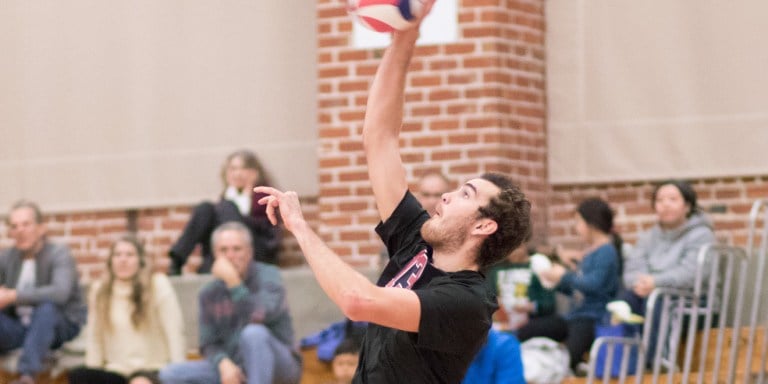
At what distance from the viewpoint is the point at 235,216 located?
8281 millimetres

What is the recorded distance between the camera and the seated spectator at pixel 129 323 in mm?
7832

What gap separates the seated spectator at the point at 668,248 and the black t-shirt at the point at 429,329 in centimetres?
336

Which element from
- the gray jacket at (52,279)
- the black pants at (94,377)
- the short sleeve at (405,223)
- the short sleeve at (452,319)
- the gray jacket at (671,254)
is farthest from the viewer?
the gray jacket at (52,279)

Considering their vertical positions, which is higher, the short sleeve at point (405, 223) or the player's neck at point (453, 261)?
the short sleeve at point (405, 223)

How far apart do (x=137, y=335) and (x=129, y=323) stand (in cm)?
8

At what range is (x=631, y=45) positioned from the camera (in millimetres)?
8312

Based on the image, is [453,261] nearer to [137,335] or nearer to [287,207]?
[287,207]

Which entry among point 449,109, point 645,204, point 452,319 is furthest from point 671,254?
point 452,319

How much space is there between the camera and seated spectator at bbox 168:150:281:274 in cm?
834

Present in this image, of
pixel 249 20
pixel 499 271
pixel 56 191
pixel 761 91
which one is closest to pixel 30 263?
pixel 56 191

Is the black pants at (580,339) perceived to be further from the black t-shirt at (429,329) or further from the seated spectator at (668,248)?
the black t-shirt at (429,329)

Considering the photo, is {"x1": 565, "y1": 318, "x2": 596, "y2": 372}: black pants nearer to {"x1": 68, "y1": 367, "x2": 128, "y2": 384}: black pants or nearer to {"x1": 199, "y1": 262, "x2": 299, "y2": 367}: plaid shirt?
{"x1": 199, "y1": 262, "x2": 299, "y2": 367}: plaid shirt

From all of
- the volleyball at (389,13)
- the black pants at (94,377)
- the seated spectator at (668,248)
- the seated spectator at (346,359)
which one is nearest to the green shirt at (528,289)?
the seated spectator at (668,248)

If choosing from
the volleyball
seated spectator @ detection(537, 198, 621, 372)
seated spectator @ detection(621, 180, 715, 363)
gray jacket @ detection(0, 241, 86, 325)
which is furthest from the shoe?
the volleyball
